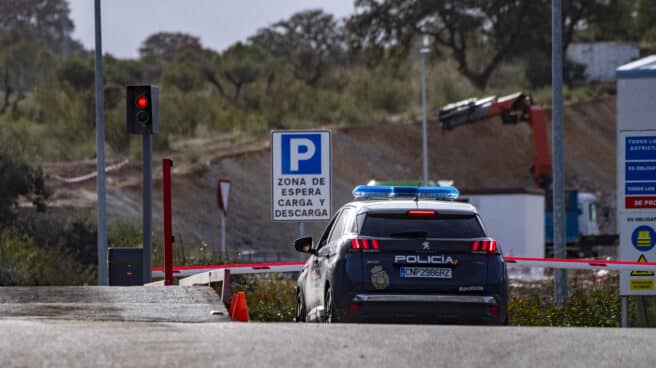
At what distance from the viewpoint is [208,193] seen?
182 ft

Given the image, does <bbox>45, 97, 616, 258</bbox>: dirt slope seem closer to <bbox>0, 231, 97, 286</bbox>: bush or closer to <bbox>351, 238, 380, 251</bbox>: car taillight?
<bbox>0, 231, 97, 286</bbox>: bush

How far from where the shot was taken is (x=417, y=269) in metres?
15.3

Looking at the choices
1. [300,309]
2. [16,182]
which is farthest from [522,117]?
[300,309]

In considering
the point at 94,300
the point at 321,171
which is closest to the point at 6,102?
the point at 321,171

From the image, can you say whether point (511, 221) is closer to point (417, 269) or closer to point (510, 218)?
point (510, 218)

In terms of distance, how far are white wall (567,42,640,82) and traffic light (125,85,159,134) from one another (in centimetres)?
7335

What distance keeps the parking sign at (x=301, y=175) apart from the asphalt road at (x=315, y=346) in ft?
34.2

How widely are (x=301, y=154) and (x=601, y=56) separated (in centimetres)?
7340

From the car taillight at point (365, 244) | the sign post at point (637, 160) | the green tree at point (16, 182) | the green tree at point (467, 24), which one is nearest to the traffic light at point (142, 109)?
the sign post at point (637, 160)

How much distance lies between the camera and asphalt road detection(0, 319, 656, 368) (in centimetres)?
1083

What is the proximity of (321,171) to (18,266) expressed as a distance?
7995 millimetres

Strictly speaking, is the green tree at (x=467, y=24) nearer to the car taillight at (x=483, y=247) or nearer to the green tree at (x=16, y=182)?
the green tree at (x=16, y=182)

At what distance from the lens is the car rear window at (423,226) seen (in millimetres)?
15469

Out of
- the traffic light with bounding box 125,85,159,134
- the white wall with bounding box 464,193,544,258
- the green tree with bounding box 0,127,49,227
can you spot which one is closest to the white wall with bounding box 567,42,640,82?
the white wall with bounding box 464,193,544,258
